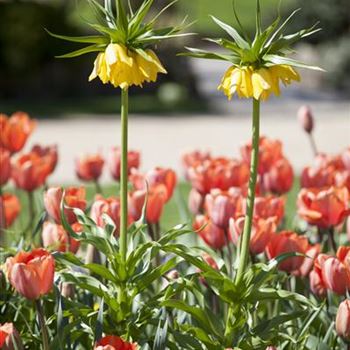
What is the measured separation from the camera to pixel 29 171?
2602 mm

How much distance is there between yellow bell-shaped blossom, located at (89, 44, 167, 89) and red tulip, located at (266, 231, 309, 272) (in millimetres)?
523

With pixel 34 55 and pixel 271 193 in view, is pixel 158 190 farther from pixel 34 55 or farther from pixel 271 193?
pixel 34 55

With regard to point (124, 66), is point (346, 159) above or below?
below

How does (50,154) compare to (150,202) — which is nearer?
(150,202)

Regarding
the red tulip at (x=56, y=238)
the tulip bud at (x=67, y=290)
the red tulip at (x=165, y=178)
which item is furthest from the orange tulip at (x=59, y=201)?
the red tulip at (x=165, y=178)

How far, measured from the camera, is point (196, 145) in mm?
10219

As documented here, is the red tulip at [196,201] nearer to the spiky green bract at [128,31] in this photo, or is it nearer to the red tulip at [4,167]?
the red tulip at [4,167]

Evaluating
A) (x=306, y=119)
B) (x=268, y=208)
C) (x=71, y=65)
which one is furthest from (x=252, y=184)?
(x=71, y=65)

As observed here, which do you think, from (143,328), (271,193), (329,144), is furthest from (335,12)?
(143,328)

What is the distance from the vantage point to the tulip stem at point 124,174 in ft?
5.29

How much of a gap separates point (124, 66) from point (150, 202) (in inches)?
27.7

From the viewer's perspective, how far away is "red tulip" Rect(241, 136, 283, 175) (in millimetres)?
2682

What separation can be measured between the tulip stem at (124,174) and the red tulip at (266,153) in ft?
3.44

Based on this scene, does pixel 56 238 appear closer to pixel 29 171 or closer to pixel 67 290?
pixel 67 290
